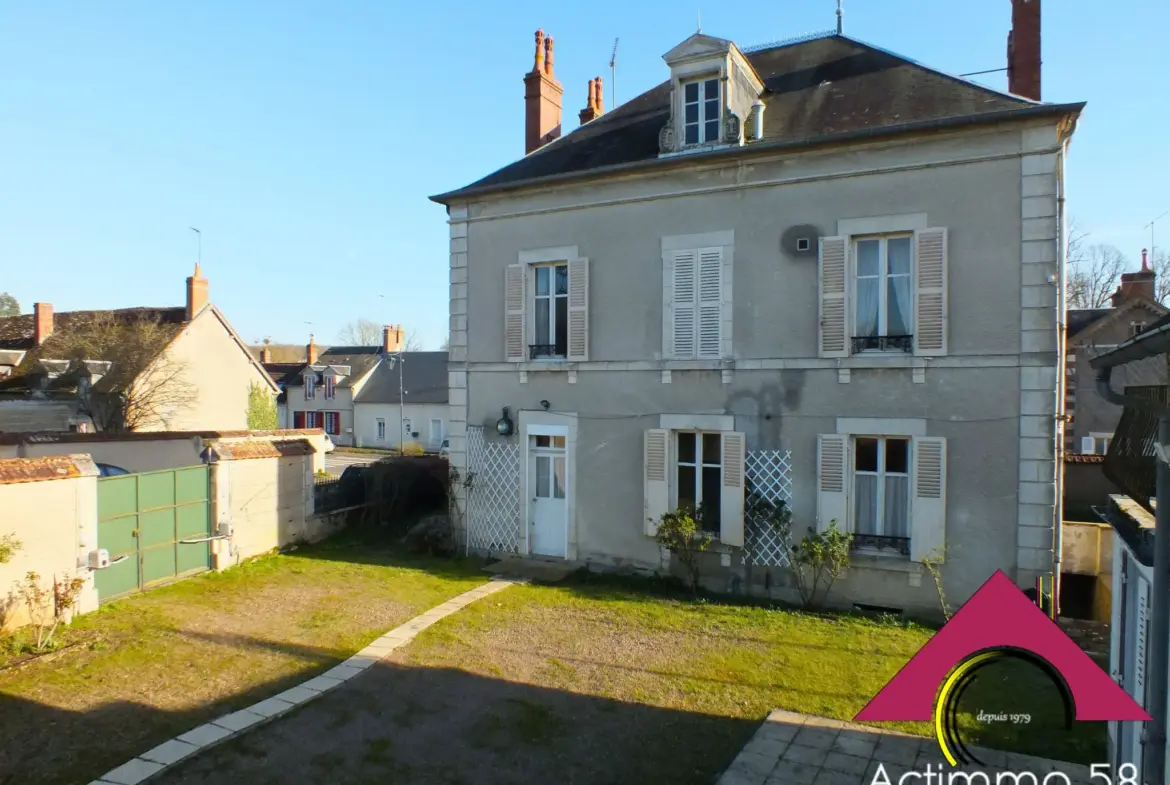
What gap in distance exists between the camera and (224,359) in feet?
88.0

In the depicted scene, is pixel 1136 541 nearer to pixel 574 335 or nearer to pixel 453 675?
pixel 453 675

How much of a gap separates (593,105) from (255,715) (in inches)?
461

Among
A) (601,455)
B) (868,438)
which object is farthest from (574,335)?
(868,438)

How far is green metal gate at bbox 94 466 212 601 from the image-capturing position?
905 centimetres

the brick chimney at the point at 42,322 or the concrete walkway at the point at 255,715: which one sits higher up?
the brick chimney at the point at 42,322

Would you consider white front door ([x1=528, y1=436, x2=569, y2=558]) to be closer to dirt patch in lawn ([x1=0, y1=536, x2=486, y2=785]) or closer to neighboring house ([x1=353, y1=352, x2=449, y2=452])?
dirt patch in lawn ([x1=0, y1=536, x2=486, y2=785])

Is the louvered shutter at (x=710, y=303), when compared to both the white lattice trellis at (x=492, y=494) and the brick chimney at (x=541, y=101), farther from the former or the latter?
the brick chimney at (x=541, y=101)

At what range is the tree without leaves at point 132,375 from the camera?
72.7ft

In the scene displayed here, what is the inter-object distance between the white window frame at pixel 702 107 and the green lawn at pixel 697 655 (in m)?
6.51

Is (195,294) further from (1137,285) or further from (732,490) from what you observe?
(1137,285)

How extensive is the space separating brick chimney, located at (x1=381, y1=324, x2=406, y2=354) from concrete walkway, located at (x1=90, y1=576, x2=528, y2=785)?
34046 mm

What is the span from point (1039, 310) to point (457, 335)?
8395 millimetres

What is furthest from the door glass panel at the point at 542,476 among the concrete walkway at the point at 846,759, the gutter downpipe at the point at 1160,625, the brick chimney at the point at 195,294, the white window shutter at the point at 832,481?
the brick chimney at the point at 195,294

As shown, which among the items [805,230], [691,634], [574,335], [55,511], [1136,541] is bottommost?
[691,634]
